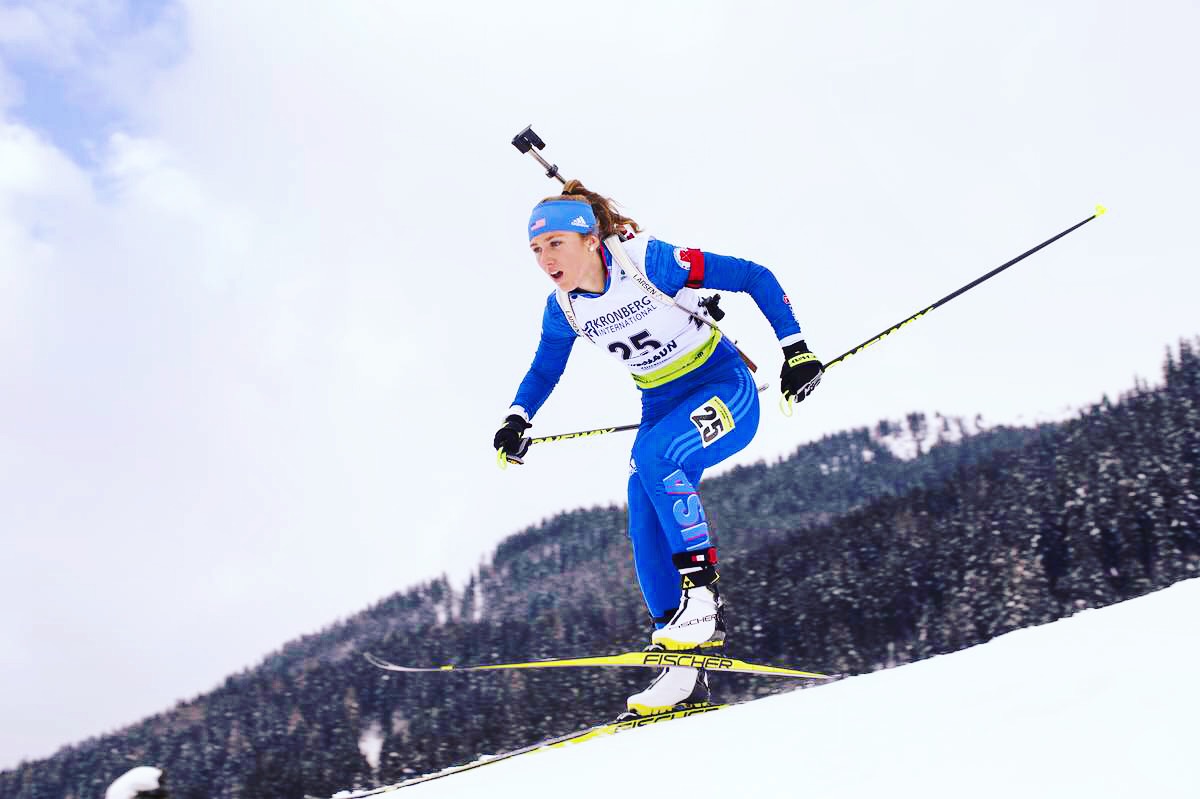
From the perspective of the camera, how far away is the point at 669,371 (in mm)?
5617

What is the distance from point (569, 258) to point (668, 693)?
2450mm

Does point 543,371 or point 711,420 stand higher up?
point 543,371

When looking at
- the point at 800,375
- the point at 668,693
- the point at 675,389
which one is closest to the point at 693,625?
the point at 668,693

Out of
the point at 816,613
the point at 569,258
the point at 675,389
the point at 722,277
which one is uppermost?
the point at 816,613

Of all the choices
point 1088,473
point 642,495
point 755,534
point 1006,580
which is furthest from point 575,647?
point 642,495

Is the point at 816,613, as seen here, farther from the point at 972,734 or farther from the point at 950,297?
the point at 972,734

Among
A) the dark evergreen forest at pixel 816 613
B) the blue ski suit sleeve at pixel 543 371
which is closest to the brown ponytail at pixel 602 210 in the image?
the blue ski suit sleeve at pixel 543 371

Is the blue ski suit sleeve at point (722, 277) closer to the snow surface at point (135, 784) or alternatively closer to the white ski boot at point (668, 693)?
the white ski boot at point (668, 693)

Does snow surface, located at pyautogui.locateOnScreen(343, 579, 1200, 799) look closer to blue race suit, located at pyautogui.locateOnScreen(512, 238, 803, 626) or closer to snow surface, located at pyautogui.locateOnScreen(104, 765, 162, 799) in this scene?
snow surface, located at pyautogui.locateOnScreen(104, 765, 162, 799)

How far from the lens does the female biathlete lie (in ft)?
→ 17.0

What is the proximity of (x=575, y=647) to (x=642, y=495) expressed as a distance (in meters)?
58.3

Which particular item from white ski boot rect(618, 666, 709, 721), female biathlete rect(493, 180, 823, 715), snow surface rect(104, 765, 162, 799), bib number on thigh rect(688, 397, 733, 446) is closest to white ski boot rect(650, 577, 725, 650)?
female biathlete rect(493, 180, 823, 715)

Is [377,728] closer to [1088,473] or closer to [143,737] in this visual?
[143,737]

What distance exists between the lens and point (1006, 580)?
4844 centimetres
